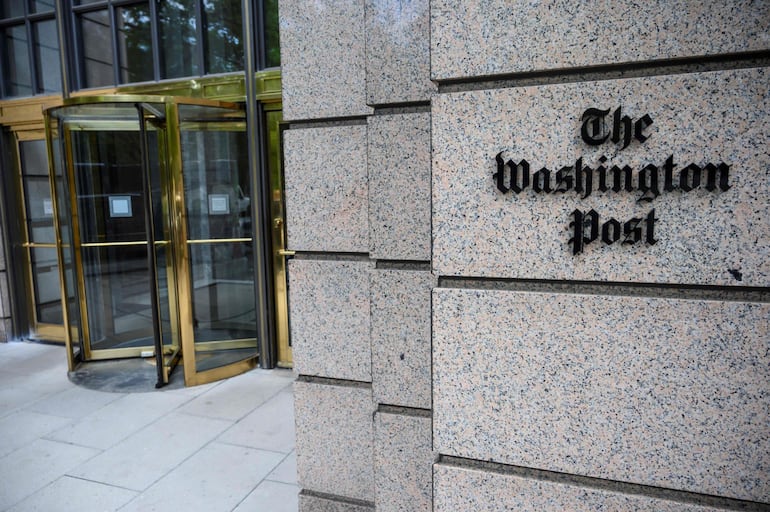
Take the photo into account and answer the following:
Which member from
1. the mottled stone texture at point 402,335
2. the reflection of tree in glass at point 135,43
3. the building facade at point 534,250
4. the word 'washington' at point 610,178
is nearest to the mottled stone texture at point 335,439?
the building facade at point 534,250

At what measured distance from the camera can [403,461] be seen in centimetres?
258

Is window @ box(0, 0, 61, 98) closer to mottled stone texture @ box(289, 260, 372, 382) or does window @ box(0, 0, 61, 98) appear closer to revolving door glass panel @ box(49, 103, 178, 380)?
revolving door glass panel @ box(49, 103, 178, 380)

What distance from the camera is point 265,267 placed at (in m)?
6.14

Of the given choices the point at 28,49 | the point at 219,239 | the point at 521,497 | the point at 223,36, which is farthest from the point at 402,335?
the point at 28,49

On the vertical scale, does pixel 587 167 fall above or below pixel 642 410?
above

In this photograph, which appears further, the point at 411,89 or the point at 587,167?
the point at 411,89

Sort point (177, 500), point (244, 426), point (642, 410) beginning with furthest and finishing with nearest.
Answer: point (244, 426), point (177, 500), point (642, 410)

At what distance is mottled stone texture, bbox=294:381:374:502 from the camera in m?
3.07

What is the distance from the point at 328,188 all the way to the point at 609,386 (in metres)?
1.82

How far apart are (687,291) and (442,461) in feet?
3.38

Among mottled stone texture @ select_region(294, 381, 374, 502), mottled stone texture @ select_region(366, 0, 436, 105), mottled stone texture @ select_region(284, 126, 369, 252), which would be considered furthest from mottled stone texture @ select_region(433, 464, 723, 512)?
mottled stone texture @ select_region(366, 0, 436, 105)

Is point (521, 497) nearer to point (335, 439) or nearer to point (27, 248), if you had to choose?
point (335, 439)

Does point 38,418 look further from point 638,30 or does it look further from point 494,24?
point 638,30

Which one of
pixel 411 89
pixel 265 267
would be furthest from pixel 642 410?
pixel 265 267
